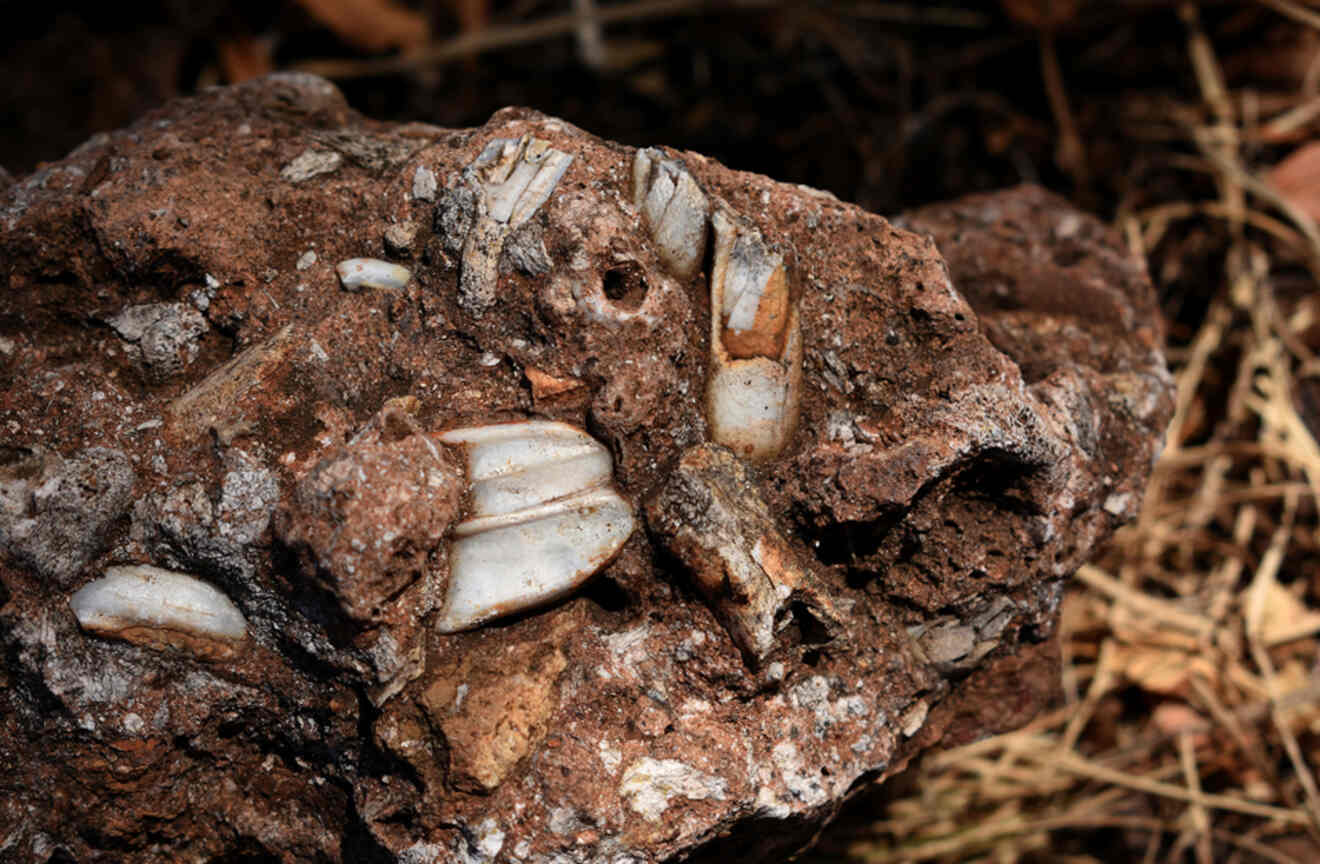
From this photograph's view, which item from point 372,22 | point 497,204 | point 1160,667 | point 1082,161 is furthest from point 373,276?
point 1082,161

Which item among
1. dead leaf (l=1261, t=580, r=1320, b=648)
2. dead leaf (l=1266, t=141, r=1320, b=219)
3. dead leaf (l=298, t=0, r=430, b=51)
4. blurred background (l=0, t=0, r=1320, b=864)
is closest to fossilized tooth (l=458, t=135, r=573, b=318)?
blurred background (l=0, t=0, r=1320, b=864)

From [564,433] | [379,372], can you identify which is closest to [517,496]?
[564,433]

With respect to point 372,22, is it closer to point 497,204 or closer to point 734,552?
point 497,204

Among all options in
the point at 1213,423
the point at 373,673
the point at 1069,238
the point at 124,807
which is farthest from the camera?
the point at 1213,423

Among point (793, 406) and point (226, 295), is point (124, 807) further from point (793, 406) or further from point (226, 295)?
point (793, 406)

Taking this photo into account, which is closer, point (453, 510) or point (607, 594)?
point (453, 510)

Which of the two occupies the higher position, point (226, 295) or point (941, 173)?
point (226, 295)

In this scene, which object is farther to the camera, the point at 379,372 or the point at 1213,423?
the point at 1213,423
